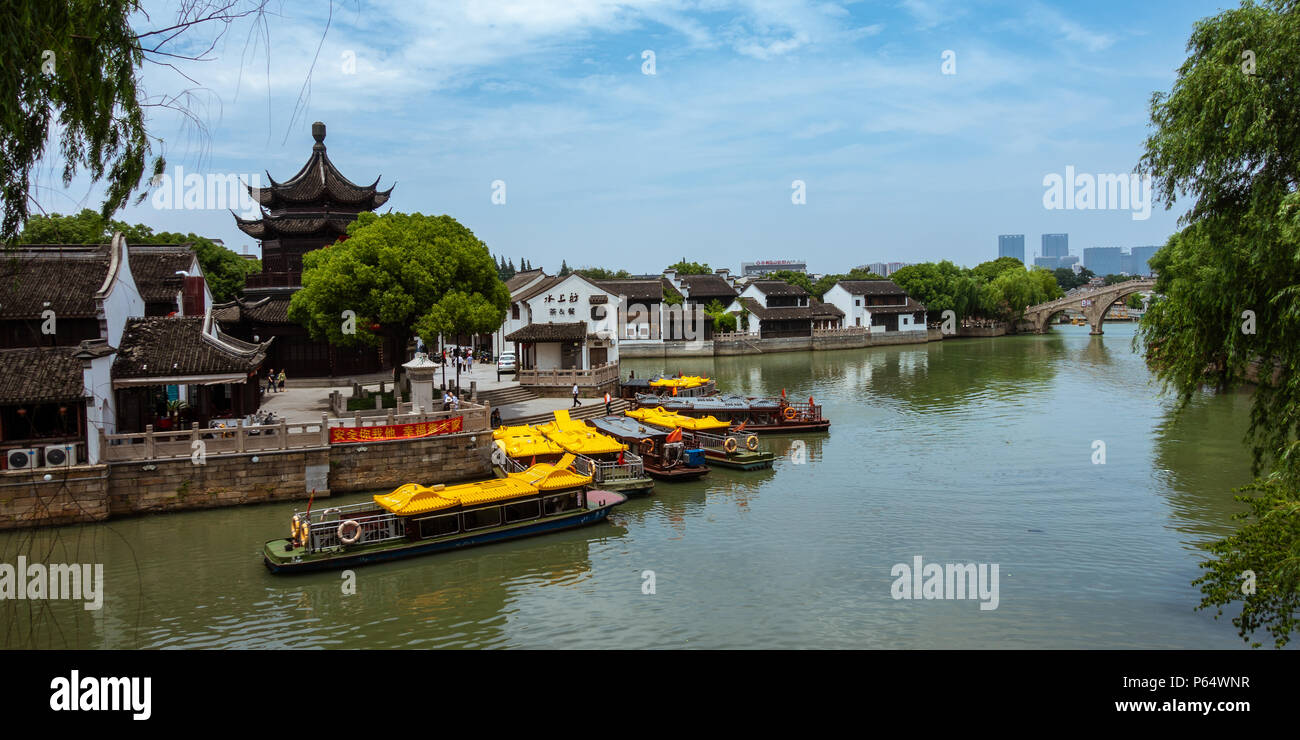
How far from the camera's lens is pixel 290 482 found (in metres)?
22.2

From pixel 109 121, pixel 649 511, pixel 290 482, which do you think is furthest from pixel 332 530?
pixel 109 121

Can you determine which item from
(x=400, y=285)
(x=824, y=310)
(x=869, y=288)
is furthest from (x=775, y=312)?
(x=400, y=285)

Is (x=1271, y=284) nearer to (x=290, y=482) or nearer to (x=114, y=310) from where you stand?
(x=290, y=482)

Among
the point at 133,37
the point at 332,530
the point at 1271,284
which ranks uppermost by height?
the point at 133,37

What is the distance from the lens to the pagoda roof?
40.0 meters

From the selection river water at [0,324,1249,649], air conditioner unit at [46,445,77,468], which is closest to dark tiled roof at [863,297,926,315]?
river water at [0,324,1249,649]

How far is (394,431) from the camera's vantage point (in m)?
23.6

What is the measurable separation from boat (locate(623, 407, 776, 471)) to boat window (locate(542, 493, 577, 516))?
7.12 meters

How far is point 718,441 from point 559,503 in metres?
9.38

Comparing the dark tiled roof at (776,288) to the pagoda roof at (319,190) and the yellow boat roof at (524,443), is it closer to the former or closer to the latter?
the pagoda roof at (319,190)

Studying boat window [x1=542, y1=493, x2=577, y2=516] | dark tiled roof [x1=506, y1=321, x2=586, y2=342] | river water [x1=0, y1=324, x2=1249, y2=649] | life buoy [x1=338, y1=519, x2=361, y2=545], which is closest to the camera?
river water [x1=0, y1=324, x2=1249, y2=649]

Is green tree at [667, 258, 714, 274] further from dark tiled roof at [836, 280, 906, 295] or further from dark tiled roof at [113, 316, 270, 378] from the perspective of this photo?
dark tiled roof at [113, 316, 270, 378]

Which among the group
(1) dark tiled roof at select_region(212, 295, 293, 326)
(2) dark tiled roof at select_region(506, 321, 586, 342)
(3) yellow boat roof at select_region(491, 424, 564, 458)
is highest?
(1) dark tiled roof at select_region(212, 295, 293, 326)
